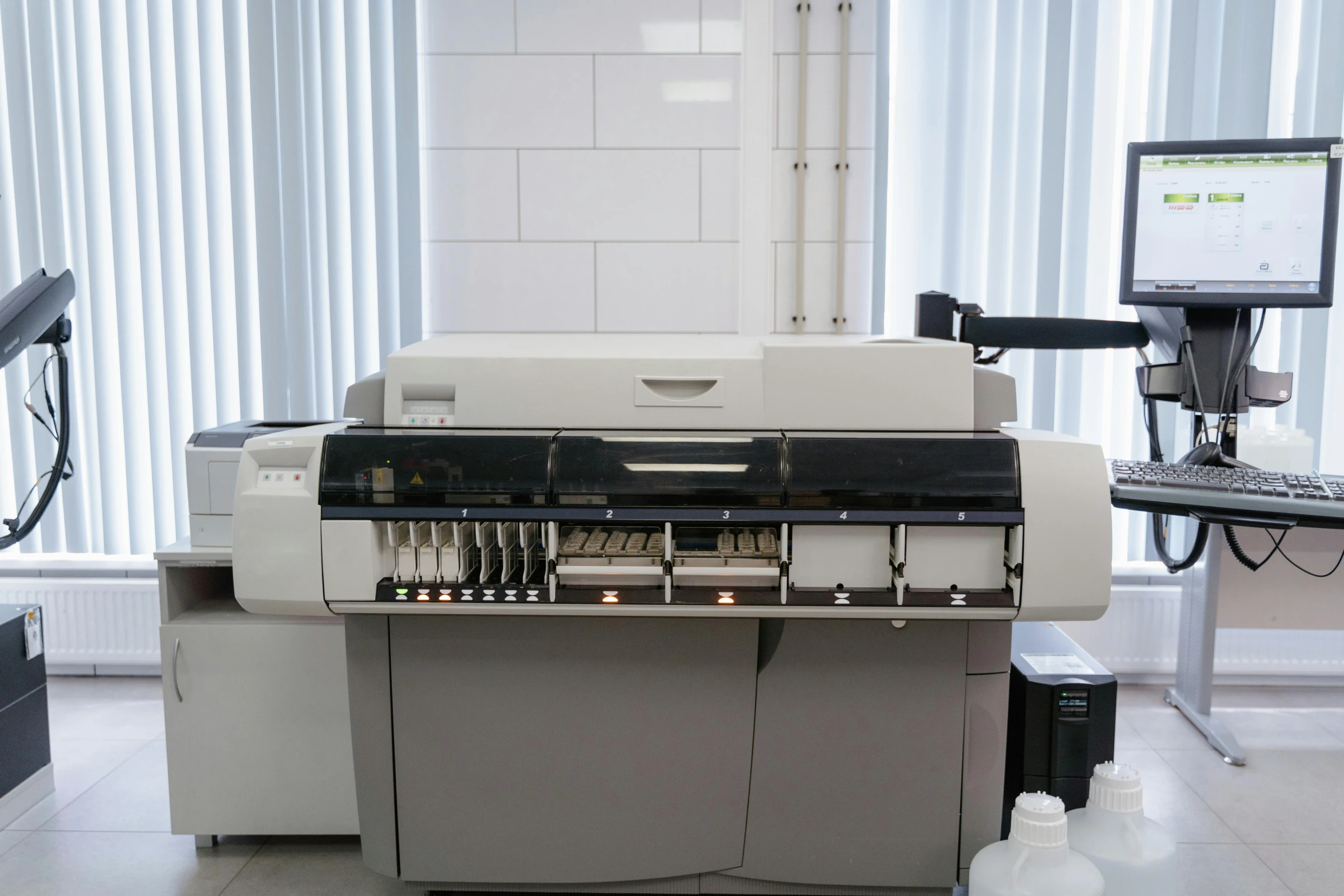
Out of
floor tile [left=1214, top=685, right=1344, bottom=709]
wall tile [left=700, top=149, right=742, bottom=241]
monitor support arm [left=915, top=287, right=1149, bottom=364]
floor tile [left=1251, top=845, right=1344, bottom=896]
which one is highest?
wall tile [left=700, top=149, right=742, bottom=241]

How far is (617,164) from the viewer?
2.49m

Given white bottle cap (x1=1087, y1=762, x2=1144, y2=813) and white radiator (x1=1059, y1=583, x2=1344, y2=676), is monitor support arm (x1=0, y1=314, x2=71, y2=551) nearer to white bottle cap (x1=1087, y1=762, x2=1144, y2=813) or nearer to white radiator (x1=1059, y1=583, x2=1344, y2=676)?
white bottle cap (x1=1087, y1=762, x2=1144, y2=813)

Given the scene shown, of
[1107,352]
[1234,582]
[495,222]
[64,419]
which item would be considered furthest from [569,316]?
[1234,582]

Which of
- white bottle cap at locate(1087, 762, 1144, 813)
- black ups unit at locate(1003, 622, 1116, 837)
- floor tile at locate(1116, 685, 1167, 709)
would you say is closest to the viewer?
white bottle cap at locate(1087, 762, 1144, 813)

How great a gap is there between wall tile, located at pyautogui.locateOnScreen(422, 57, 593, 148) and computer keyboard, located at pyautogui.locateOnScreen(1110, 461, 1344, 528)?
65.2 inches

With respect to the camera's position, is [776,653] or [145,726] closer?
[776,653]

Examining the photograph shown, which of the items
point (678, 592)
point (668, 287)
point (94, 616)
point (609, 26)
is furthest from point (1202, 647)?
point (94, 616)

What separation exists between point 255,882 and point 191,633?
51 centimetres

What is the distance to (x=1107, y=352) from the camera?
2676 millimetres

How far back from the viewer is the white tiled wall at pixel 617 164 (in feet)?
8.02

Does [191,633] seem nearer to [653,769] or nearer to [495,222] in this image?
[653,769]

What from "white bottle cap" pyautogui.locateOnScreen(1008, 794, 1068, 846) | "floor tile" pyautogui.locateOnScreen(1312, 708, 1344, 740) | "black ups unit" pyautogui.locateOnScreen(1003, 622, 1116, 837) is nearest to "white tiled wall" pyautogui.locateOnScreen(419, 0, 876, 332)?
"black ups unit" pyautogui.locateOnScreen(1003, 622, 1116, 837)

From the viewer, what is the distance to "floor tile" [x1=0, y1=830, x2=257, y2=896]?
174 centimetres

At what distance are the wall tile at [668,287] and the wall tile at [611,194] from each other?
0.14 feet
